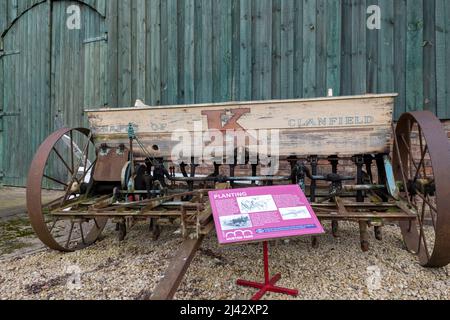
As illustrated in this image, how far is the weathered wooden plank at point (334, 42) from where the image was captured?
453 cm

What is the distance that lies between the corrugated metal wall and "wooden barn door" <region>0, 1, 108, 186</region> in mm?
37

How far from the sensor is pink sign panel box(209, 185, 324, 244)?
1.75 metres

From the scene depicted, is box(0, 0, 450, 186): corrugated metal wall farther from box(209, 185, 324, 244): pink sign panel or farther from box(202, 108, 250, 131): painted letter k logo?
box(209, 185, 324, 244): pink sign panel

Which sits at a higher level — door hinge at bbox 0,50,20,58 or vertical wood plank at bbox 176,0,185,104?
door hinge at bbox 0,50,20,58

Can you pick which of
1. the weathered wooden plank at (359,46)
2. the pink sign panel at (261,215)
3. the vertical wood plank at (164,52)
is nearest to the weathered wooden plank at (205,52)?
the vertical wood plank at (164,52)

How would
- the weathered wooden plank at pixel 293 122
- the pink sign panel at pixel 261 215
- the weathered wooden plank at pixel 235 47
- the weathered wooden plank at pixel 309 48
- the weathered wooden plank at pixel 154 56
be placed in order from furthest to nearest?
the weathered wooden plank at pixel 154 56, the weathered wooden plank at pixel 235 47, the weathered wooden plank at pixel 309 48, the weathered wooden plank at pixel 293 122, the pink sign panel at pixel 261 215

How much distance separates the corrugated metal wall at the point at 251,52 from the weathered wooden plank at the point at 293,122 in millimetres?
1730

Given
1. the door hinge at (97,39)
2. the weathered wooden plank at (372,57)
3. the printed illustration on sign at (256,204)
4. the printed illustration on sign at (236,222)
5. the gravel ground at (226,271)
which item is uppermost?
the door hinge at (97,39)

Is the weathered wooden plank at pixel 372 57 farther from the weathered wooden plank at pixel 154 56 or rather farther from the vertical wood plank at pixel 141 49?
the vertical wood plank at pixel 141 49

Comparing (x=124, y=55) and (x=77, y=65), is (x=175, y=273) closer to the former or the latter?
(x=124, y=55)

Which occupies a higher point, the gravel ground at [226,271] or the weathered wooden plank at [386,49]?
the weathered wooden plank at [386,49]

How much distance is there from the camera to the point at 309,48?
15.2 feet

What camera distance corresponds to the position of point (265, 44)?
189 inches

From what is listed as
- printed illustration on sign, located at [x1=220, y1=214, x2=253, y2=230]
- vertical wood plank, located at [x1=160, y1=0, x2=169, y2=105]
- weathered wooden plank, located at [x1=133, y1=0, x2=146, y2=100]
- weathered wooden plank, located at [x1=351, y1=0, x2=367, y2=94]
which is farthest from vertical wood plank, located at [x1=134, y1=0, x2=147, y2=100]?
printed illustration on sign, located at [x1=220, y1=214, x2=253, y2=230]
